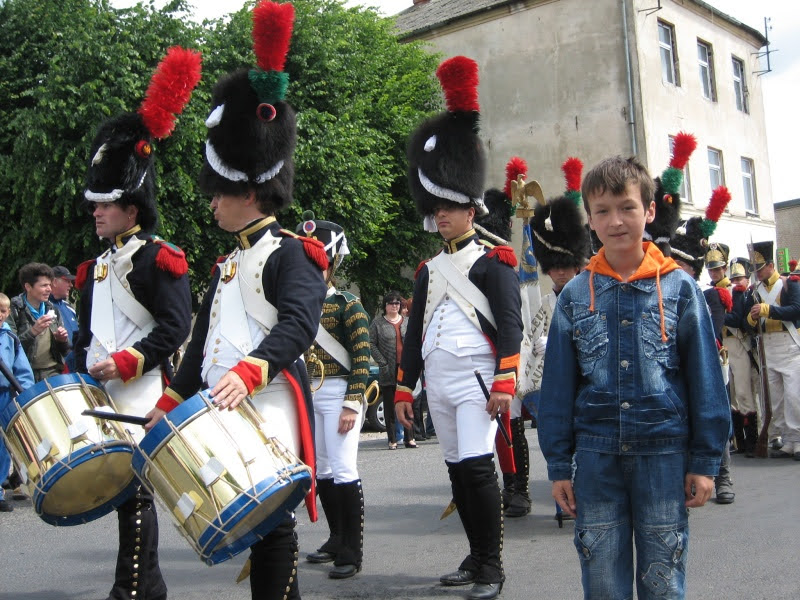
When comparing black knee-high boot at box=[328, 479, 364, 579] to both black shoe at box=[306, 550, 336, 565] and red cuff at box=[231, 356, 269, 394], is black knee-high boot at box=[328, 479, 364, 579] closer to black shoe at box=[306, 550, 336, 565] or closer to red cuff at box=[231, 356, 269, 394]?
black shoe at box=[306, 550, 336, 565]

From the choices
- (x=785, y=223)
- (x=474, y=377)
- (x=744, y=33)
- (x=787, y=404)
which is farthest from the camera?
(x=785, y=223)

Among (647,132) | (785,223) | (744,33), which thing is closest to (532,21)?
(647,132)

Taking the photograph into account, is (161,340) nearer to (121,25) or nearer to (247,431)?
(247,431)

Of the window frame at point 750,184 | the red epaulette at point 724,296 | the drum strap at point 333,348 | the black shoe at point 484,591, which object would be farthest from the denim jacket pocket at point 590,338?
the window frame at point 750,184

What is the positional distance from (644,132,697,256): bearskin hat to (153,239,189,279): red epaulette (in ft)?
11.8

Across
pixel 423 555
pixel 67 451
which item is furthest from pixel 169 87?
pixel 423 555

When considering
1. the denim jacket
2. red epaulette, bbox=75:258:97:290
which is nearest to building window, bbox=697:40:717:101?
red epaulette, bbox=75:258:97:290

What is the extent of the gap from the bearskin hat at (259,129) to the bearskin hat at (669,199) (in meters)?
3.53

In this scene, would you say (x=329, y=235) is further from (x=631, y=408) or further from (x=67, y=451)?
(x=631, y=408)

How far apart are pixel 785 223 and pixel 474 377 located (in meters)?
41.5

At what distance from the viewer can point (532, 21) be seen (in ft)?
86.6

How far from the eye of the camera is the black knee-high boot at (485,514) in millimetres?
4969

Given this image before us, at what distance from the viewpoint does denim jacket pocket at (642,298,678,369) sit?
3.25 meters

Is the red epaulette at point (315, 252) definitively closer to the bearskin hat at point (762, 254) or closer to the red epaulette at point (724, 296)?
the red epaulette at point (724, 296)
